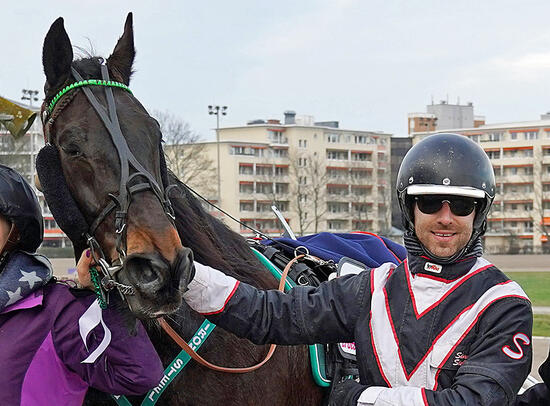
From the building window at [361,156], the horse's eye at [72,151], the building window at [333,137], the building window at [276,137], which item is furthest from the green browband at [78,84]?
the building window at [361,156]

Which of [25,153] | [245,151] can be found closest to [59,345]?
[25,153]

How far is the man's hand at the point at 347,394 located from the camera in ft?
7.23

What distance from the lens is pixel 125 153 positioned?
248 cm

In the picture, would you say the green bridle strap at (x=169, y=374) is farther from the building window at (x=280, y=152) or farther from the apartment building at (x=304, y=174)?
the building window at (x=280, y=152)

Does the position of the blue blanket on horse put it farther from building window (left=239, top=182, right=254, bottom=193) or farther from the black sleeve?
building window (left=239, top=182, right=254, bottom=193)

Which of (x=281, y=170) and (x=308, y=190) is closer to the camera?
(x=308, y=190)

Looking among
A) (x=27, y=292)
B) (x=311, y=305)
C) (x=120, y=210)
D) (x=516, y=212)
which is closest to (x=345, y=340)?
(x=311, y=305)

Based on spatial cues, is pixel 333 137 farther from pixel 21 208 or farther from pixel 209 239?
pixel 21 208

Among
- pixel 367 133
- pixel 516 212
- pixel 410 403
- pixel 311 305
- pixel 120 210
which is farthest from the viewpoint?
pixel 367 133

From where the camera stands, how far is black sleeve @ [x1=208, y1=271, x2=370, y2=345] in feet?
8.38

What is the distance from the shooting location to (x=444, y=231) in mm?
2373

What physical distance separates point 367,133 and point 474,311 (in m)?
80.3

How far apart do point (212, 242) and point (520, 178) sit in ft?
241

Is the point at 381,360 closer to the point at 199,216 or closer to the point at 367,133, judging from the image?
the point at 199,216
